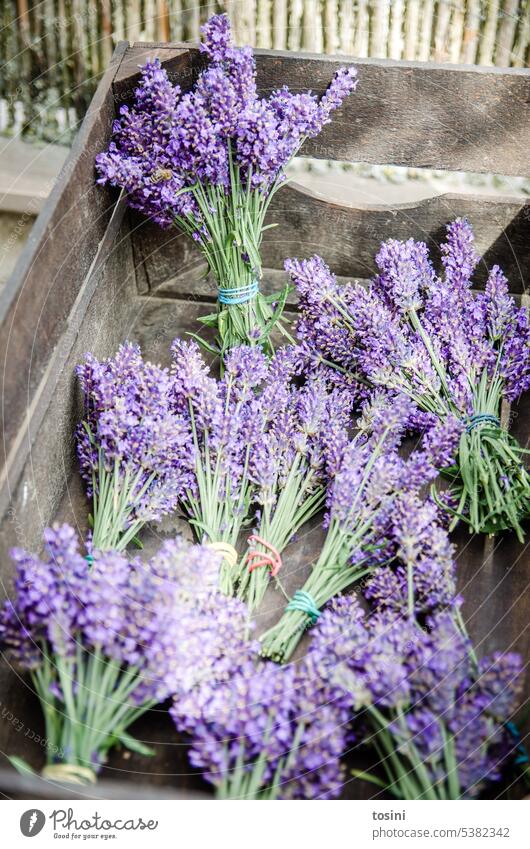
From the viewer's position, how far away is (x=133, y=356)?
1.50 meters

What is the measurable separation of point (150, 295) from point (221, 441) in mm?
582

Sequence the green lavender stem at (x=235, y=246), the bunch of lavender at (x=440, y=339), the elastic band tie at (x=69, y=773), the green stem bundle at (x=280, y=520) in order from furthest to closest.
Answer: the green lavender stem at (x=235, y=246) → the bunch of lavender at (x=440, y=339) → the green stem bundle at (x=280, y=520) → the elastic band tie at (x=69, y=773)

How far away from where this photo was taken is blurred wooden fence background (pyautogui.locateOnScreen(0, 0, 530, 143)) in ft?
9.24

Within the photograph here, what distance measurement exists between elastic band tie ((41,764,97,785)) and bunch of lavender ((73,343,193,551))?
1.14ft

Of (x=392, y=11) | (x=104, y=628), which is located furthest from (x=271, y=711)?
(x=392, y=11)

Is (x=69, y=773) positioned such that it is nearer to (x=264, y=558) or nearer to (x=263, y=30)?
(x=264, y=558)

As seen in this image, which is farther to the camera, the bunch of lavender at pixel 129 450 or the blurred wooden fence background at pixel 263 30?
the blurred wooden fence background at pixel 263 30

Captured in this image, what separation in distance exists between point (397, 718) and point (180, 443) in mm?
547

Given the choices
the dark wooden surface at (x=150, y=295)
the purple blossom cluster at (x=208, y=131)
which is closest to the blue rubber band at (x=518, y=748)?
the dark wooden surface at (x=150, y=295)

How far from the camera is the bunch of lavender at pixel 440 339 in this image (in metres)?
1.51

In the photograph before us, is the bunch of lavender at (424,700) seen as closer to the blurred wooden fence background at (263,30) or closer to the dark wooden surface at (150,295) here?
the dark wooden surface at (150,295)

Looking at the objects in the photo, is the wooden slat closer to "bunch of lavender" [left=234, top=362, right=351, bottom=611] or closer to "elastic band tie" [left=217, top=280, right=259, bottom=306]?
"elastic band tie" [left=217, top=280, right=259, bottom=306]

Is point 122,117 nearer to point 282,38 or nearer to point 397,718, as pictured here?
point 397,718

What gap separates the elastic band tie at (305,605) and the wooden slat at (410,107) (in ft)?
3.04
